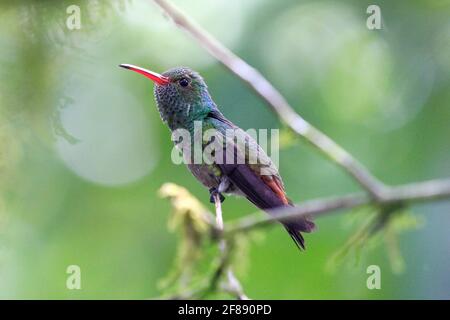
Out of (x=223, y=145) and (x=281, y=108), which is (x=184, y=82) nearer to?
(x=223, y=145)

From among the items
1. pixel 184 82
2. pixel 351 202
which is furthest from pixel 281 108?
pixel 184 82

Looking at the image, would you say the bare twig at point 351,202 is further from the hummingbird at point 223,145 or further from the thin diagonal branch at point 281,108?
the hummingbird at point 223,145

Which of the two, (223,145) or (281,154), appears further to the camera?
(281,154)

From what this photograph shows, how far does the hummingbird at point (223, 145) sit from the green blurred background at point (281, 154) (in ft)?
4.32

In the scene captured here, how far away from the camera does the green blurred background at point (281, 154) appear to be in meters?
5.44

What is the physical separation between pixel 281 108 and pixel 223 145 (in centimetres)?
155

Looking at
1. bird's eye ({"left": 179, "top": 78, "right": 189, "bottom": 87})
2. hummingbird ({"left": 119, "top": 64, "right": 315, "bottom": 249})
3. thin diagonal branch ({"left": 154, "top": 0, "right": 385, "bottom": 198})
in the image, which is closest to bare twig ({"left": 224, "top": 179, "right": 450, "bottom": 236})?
thin diagonal branch ({"left": 154, "top": 0, "right": 385, "bottom": 198})

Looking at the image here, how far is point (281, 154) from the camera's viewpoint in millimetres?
5984

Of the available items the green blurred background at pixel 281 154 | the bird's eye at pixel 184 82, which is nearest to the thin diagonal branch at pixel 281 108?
the bird's eye at pixel 184 82
